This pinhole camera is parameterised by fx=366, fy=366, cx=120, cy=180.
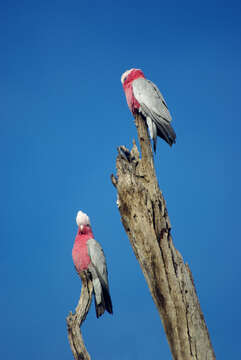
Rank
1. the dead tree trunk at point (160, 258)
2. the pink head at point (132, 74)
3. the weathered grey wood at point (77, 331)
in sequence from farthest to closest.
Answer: the pink head at point (132, 74)
the weathered grey wood at point (77, 331)
the dead tree trunk at point (160, 258)

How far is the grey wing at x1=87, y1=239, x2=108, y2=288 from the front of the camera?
10.7 feet

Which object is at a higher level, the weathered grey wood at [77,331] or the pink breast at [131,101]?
the pink breast at [131,101]

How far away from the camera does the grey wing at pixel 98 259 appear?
325 centimetres

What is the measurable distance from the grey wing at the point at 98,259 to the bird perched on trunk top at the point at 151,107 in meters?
1.08

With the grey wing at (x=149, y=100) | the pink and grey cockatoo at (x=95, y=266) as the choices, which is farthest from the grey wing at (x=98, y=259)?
the grey wing at (x=149, y=100)

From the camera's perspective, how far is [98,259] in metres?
3.26

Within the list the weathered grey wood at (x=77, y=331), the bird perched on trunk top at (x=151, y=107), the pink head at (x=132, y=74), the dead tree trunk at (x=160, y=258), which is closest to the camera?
the dead tree trunk at (x=160, y=258)

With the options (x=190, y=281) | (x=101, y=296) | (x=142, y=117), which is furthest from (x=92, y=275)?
(x=142, y=117)

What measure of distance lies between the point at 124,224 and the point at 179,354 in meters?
1.05

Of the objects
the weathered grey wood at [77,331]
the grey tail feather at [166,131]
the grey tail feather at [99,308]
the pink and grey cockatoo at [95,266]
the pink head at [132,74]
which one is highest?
the pink head at [132,74]

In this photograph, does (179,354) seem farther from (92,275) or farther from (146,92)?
(146,92)

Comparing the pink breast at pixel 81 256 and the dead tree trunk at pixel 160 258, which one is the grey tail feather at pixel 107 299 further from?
the dead tree trunk at pixel 160 258

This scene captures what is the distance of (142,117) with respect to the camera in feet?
10.9

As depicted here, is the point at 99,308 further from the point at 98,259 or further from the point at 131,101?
the point at 131,101
